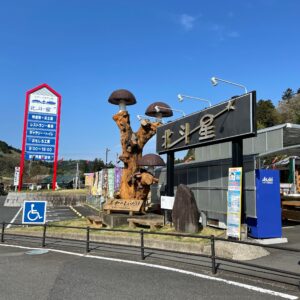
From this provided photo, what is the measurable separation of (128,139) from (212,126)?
5760 mm

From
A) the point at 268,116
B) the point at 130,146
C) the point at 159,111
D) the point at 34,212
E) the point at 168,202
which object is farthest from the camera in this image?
the point at 268,116

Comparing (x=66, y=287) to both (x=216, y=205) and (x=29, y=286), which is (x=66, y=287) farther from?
(x=216, y=205)

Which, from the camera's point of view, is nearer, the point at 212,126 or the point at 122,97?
the point at 212,126

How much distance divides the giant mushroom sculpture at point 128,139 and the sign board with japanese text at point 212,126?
1.28 meters

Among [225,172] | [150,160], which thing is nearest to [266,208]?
[225,172]

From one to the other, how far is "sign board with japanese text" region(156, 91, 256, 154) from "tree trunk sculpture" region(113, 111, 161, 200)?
4.17 ft

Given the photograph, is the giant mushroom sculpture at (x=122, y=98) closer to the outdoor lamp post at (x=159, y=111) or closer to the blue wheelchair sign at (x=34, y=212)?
the outdoor lamp post at (x=159, y=111)

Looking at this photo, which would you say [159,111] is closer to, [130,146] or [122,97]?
[122,97]

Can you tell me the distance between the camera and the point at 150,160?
17.2 meters

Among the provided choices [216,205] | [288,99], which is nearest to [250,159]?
[216,205]

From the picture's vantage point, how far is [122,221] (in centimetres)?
1536

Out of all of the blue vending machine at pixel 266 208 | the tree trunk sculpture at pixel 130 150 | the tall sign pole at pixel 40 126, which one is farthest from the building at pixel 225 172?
the tall sign pole at pixel 40 126

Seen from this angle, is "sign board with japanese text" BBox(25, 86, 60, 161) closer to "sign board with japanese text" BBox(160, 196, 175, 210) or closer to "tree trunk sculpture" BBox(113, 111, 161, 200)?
"tree trunk sculpture" BBox(113, 111, 161, 200)

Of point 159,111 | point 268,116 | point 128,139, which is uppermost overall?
point 268,116
